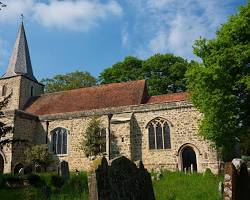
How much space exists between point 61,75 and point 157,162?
23203mm

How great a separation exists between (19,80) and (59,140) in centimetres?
1014

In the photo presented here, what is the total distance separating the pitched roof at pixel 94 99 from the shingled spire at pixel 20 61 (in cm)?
478

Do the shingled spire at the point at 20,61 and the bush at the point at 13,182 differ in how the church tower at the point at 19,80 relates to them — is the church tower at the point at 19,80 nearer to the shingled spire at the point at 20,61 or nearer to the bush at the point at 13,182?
the shingled spire at the point at 20,61

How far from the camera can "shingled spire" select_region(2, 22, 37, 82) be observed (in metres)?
33.8

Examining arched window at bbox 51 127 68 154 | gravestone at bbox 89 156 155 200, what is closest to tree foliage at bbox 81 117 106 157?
arched window at bbox 51 127 68 154

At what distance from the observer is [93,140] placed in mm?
23219

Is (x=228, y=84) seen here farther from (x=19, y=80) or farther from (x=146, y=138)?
(x=19, y=80)

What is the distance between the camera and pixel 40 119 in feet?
89.2

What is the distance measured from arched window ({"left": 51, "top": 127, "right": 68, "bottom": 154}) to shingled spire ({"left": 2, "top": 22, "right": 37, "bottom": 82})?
398 inches

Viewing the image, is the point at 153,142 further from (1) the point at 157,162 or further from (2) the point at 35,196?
(2) the point at 35,196

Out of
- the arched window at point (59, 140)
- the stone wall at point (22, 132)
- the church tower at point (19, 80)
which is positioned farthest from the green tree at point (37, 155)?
the church tower at point (19, 80)

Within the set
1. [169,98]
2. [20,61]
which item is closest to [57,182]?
[169,98]

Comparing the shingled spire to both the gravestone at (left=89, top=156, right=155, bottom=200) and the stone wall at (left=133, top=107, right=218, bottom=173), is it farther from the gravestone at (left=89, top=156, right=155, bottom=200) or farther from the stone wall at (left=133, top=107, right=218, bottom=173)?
the gravestone at (left=89, top=156, right=155, bottom=200)

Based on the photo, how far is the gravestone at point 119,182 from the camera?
4.98 metres
